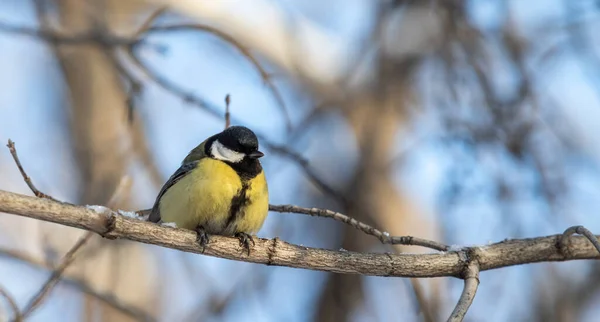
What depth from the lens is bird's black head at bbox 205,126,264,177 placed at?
11.5 feet

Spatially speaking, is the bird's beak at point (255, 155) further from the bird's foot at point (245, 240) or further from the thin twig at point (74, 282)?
the thin twig at point (74, 282)

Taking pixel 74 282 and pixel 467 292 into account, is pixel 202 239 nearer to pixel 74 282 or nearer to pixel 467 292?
pixel 467 292

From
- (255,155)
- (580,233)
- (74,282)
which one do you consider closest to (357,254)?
(580,233)

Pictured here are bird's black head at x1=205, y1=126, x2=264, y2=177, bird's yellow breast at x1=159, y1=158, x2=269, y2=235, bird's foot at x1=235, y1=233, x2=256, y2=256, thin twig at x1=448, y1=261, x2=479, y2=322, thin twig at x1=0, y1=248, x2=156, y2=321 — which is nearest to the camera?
thin twig at x1=448, y1=261, x2=479, y2=322

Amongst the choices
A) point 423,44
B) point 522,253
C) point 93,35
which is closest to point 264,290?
point 93,35

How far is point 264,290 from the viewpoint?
525cm

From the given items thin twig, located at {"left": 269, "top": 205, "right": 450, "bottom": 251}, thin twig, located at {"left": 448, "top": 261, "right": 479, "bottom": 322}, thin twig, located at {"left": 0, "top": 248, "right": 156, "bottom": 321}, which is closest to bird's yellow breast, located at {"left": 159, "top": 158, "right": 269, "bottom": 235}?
thin twig, located at {"left": 269, "top": 205, "right": 450, "bottom": 251}

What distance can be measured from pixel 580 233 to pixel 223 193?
1.62m

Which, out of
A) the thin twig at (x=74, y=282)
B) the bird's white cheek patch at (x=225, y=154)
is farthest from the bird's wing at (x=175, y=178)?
the thin twig at (x=74, y=282)

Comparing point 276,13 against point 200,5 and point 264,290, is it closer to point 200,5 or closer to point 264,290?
point 200,5

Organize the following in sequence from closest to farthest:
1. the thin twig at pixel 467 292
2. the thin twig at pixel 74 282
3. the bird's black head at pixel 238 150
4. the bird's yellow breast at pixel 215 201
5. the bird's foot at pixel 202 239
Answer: the thin twig at pixel 467 292, the bird's foot at pixel 202 239, the bird's yellow breast at pixel 215 201, the bird's black head at pixel 238 150, the thin twig at pixel 74 282

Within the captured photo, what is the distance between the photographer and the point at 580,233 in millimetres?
2602

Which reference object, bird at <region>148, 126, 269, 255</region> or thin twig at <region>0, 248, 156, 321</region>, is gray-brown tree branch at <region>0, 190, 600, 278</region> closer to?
bird at <region>148, 126, 269, 255</region>

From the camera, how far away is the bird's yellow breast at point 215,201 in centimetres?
323
